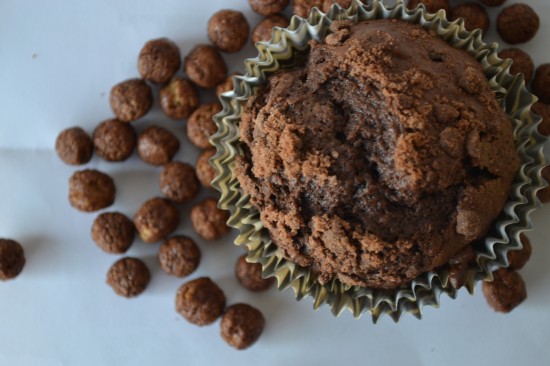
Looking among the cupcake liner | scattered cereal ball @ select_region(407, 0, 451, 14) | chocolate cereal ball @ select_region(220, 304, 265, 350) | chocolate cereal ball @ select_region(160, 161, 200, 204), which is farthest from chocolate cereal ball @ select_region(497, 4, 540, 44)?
chocolate cereal ball @ select_region(220, 304, 265, 350)

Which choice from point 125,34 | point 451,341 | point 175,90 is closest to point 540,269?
point 451,341

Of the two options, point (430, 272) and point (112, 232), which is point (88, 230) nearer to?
point (112, 232)

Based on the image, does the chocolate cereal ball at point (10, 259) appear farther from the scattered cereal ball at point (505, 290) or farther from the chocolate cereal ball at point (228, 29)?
the scattered cereal ball at point (505, 290)

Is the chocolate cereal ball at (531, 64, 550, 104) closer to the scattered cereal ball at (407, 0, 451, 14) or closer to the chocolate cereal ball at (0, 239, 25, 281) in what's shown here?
Result: the scattered cereal ball at (407, 0, 451, 14)

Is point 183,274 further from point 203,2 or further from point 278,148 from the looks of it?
point 203,2

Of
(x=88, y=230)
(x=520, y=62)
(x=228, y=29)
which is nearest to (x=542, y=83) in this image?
(x=520, y=62)

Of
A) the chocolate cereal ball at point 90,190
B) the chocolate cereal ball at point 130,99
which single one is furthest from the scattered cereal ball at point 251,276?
the chocolate cereal ball at point 130,99
